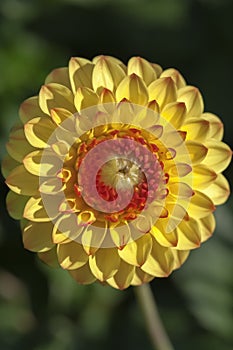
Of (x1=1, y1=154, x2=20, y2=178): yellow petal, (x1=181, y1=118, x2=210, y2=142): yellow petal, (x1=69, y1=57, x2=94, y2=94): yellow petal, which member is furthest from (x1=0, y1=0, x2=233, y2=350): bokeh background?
(x1=181, y1=118, x2=210, y2=142): yellow petal

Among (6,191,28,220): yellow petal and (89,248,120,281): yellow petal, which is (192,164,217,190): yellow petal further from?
(6,191,28,220): yellow petal

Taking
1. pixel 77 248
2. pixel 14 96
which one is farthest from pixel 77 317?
pixel 77 248

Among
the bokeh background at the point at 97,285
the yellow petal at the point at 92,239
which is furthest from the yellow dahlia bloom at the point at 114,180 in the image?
the bokeh background at the point at 97,285

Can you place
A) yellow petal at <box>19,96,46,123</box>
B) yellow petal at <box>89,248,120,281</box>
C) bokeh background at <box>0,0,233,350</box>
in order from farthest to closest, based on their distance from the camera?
bokeh background at <box>0,0,233,350</box> → yellow petal at <box>19,96,46,123</box> → yellow petal at <box>89,248,120,281</box>

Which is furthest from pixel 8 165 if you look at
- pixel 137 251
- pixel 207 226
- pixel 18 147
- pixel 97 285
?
pixel 97 285

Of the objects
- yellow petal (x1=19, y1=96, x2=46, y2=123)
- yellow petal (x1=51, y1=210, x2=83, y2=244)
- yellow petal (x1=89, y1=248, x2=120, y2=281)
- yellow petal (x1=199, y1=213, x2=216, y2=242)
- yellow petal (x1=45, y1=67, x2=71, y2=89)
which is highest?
yellow petal (x1=45, y1=67, x2=71, y2=89)

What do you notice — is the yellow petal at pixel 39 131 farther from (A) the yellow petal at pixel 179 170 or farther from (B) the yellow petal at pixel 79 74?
(A) the yellow petal at pixel 179 170
